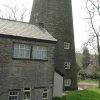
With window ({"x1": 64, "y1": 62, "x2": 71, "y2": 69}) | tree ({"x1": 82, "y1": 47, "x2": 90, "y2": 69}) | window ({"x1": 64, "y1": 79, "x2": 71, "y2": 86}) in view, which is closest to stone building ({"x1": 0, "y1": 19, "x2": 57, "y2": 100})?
window ({"x1": 64, "y1": 79, "x2": 71, "y2": 86})

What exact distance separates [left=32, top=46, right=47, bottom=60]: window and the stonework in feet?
1.40

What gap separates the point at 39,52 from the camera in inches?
911

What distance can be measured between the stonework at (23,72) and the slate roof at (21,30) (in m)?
0.63

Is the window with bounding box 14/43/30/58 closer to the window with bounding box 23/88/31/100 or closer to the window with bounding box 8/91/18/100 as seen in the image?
the window with bounding box 23/88/31/100

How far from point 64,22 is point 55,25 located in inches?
63.1

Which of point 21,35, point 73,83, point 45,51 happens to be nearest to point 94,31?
point 73,83

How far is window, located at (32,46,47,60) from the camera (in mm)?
22797

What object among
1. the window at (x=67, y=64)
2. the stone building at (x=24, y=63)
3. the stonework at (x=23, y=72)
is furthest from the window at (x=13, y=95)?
the window at (x=67, y=64)

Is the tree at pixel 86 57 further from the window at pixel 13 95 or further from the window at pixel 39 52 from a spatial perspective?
the window at pixel 13 95

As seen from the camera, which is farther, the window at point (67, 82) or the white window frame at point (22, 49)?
the window at point (67, 82)

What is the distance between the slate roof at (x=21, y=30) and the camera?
855 inches

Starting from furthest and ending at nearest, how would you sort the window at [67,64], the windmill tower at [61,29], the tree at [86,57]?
the tree at [86,57]
the window at [67,64]
the windmill tower at [61,29]

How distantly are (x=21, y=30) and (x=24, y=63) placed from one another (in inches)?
148

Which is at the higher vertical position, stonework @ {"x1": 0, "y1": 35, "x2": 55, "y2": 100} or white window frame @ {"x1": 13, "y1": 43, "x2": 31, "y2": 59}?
white window frame @ {"x1": 13, "y1": 43, "x2": 31, "y2": 59}
